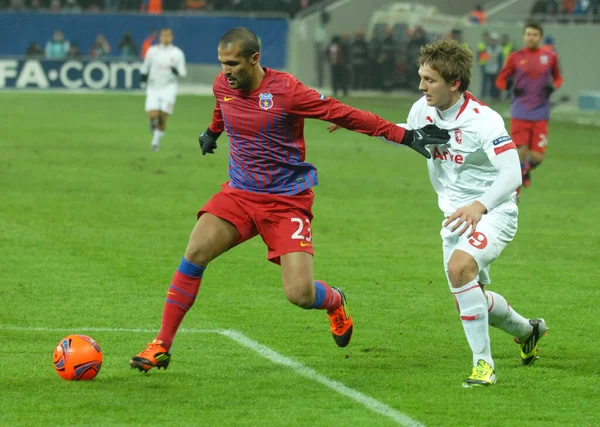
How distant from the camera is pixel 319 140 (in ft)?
81.8

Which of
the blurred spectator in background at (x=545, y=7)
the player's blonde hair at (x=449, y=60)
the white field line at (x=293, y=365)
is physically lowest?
the white field line at (x=293, y=365)

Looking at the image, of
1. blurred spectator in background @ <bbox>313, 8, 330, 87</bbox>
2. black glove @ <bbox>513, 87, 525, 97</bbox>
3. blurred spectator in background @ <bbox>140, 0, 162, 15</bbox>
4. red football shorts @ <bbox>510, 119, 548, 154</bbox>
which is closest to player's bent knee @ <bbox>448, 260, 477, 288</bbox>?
red football shorts @ <bbox>510, 119, 548, 154</bbox>

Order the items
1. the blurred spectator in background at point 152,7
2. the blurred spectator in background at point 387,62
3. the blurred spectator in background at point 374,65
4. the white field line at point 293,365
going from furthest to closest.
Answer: the blurred spectator in background at point 152,7 < the blurred spectator in background at point 374,65 < the blurred spectator in background at point 387,62 < the white field line at point 293,365

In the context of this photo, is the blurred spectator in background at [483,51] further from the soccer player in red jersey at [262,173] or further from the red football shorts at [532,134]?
the soccer player in red jersey at [262,173]

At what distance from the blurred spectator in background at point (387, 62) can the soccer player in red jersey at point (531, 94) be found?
24677 mm

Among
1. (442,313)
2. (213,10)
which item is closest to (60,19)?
(213,10)

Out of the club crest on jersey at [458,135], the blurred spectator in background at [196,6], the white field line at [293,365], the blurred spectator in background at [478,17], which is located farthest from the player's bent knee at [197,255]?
the blurred spectator in background at [196,6]

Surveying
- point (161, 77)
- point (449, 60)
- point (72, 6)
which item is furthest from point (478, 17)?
point (449, 60)

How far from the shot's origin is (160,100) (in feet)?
73.9

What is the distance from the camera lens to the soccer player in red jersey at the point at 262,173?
268 inches

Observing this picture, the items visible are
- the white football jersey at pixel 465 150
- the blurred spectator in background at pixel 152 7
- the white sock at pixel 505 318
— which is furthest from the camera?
the blurred spectator in background at pixel 152 7

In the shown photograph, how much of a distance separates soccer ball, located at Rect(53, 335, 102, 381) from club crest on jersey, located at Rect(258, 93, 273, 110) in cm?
168

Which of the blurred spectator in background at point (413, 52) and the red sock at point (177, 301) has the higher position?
the red sock at point (177, 301)

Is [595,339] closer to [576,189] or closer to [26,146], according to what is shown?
[576,189]
